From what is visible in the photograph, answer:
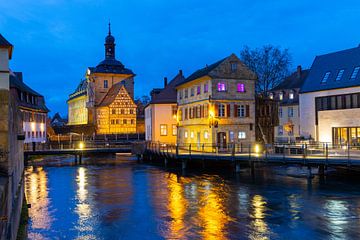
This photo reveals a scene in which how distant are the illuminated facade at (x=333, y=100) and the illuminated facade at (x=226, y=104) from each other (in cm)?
535

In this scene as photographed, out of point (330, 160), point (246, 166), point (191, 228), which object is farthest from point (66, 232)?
point (246, 166)

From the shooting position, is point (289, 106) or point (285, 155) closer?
point (285, 155)

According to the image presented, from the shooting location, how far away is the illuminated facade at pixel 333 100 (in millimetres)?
35500

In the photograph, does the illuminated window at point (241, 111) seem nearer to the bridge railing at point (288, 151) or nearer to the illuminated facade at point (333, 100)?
the bridge railing at point (288, 151)

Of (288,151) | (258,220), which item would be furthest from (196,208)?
(288,151)

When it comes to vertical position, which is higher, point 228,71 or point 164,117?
point 228,71

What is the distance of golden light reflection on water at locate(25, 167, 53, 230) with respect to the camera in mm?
17453

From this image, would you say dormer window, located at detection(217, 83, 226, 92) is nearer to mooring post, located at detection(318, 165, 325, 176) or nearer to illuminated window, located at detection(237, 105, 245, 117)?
illuminated window, located at detection(237, 105, 245, 117)

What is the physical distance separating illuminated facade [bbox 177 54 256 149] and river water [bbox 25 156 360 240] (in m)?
9.71

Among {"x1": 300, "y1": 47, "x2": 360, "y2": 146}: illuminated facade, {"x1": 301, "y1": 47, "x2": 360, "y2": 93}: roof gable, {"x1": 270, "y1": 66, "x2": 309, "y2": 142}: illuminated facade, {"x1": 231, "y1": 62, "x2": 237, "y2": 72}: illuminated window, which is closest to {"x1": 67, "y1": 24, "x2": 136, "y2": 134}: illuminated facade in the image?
{"x1": 270, "y1": 66, "x2": 309, "y2": 142}: illuminated facade

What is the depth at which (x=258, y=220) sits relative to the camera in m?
17.2

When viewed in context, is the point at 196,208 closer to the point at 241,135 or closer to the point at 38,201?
the point at 38,201

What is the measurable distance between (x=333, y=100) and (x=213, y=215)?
76.9 ft

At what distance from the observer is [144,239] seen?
14906 mm
